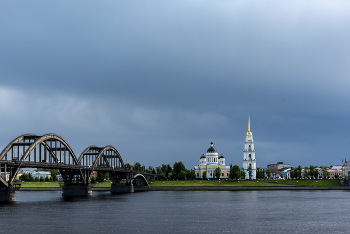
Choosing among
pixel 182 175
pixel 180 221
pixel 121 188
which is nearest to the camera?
pixel 180 221

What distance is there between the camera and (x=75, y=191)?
114 m

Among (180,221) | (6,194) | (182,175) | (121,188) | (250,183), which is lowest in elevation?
(250,183)

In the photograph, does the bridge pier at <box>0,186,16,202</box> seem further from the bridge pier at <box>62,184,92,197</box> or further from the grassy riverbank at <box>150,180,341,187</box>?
the grassy riverbank at <box>150,180,341,187</box>

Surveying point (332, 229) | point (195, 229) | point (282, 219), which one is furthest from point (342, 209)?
point (195, 229)

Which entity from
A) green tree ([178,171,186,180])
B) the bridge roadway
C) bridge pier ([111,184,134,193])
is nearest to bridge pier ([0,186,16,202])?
the bridge roadway

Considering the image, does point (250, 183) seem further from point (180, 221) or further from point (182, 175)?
point (180, 221)

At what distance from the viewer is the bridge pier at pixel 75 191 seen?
4473 inches

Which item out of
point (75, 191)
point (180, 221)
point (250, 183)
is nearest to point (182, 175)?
point (250, 183)

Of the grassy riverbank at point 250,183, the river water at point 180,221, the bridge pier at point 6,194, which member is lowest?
the grassy riverbank at point 250,183

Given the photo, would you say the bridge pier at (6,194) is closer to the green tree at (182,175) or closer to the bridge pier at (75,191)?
the bridge pier at (75,191)

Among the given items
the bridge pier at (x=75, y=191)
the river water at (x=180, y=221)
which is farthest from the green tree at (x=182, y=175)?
the river water at (x=180, y=221)

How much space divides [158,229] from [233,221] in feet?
40.9

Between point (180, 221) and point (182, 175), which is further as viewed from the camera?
point (182, 175)

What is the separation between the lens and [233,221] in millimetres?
58125
